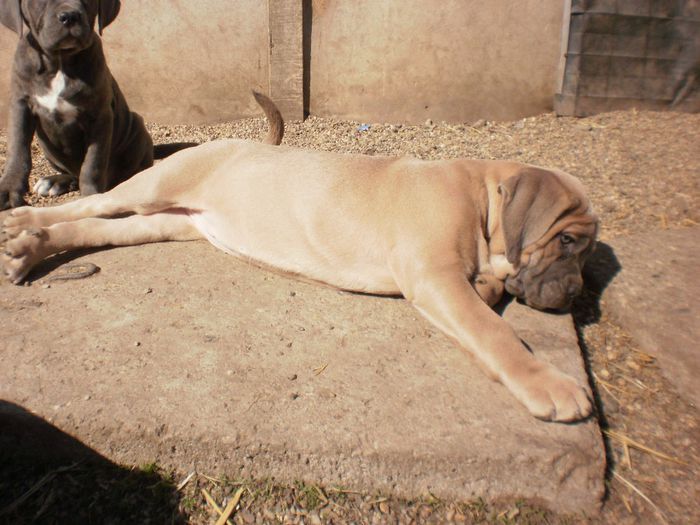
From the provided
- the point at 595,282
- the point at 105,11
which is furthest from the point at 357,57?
the point at 595,282

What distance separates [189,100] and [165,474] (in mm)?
5644

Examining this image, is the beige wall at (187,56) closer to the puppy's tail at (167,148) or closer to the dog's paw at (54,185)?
the puppy's tail at (167,148)

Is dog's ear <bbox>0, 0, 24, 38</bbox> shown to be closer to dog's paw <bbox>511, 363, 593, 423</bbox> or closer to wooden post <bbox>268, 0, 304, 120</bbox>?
wooden post <bbox>268, 0, 304, 120</bbox>

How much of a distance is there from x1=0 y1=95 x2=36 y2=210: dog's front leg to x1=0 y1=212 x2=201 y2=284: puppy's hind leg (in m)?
1.22

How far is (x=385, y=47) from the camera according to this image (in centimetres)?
693

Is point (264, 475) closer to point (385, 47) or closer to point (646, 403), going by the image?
point (646, 403)

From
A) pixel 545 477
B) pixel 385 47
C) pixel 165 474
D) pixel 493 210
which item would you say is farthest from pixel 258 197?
pixel 385 47

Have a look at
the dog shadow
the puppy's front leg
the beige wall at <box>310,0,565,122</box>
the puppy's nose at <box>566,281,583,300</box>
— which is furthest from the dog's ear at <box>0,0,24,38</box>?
the dog shadow

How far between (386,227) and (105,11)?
330 centimetres

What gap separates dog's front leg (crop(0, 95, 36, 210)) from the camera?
15.2ft

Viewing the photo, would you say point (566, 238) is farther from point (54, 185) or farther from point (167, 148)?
point (167, 148)

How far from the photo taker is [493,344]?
2.74m

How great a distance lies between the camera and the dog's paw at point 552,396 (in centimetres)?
247

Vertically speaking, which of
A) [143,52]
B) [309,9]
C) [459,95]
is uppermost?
[309,9]
